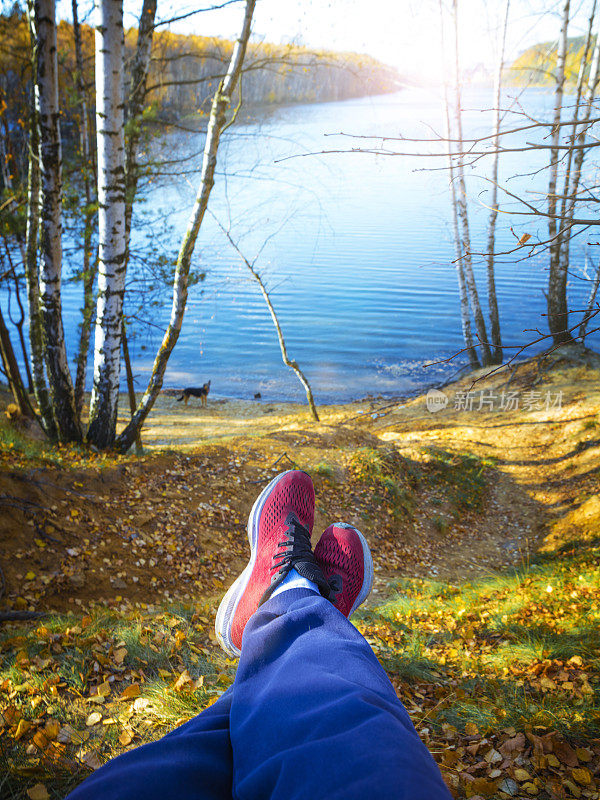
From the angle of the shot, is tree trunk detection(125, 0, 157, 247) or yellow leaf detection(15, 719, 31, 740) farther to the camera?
tree trunk detection(125, 0, 157, 247)

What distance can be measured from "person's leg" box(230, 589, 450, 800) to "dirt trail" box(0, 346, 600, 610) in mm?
2096

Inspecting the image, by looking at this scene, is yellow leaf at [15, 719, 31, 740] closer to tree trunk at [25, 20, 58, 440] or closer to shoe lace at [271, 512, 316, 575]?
shoe lace at [271, 512, 316, 575]

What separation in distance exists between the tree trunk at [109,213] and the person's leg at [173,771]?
4.30 metres

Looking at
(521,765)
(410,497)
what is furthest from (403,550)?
(521,765)

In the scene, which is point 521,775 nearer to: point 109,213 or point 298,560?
point 298,560

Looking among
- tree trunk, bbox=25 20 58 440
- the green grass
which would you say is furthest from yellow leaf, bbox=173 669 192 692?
tree trunk, bbox=25 20 58 440

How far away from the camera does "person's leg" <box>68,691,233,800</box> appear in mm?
1015

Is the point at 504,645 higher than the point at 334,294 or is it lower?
lower

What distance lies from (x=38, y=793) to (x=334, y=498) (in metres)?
4.42

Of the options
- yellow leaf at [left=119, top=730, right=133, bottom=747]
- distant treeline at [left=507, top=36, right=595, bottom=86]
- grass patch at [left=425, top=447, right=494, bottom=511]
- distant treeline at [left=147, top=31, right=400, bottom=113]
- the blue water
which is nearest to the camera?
yellow leaf at [left=119, top=730, right=133, bottom=747]

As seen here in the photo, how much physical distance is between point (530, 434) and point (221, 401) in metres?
8.67

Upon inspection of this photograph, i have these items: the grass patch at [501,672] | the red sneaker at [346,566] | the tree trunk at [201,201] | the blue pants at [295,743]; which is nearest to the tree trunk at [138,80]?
the tree trunk at [201,201]

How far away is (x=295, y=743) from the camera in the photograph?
3.56 feet

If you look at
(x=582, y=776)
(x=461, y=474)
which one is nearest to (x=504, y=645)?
(x=582, y=776)
